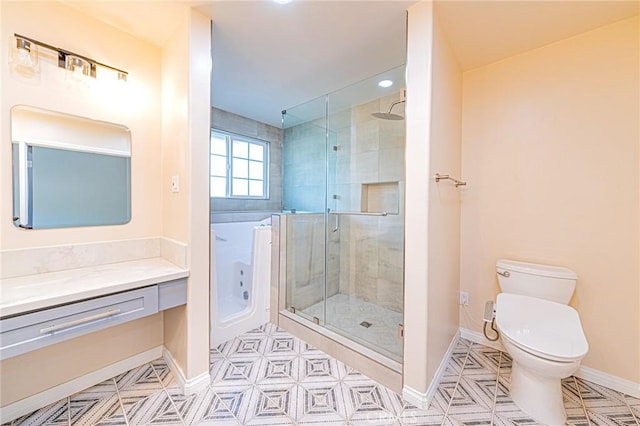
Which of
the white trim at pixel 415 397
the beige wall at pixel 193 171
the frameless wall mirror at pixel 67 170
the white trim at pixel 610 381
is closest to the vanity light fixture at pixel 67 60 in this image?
the frameless wall mirror at pixel 67 170

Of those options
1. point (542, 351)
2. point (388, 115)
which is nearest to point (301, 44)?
point (388, 115)

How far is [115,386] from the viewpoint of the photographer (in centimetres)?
166

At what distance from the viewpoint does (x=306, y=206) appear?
3.01m

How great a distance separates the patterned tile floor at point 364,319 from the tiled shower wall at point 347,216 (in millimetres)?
87

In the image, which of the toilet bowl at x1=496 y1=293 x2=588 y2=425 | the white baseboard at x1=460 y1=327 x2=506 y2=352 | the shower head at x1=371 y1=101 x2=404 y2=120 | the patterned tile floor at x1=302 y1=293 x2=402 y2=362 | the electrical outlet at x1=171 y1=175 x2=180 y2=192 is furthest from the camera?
the shower head at x1=371 y1=101 x2=404 y2=120

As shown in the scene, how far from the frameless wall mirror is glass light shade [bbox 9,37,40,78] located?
7.7 inches

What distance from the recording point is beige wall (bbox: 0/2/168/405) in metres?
1.39

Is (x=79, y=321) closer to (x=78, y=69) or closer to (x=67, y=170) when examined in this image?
(x=67, y=170)

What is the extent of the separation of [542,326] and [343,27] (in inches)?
88.8

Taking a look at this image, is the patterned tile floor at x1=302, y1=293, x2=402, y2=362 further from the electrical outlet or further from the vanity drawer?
the electrical outlet

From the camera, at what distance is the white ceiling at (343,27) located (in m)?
1.51

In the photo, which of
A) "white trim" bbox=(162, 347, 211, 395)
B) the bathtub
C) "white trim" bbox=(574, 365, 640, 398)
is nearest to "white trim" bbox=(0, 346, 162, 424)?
"white trim" bbox=(162, 347, 211, 395)

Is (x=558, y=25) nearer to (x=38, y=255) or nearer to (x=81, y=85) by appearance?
(x=81, y=85)

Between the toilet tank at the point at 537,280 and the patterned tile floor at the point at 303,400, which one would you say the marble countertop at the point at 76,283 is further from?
the toilet tank at the point at 537,280
